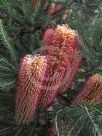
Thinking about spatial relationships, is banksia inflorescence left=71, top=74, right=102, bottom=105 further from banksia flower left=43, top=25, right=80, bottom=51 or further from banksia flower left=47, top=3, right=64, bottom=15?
banksia flower left=47, top=3, right=64, bottom=15

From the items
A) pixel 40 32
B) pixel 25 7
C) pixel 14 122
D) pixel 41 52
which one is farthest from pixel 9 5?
pixel 14 122

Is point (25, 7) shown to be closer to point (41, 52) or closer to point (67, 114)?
point (41, 52)

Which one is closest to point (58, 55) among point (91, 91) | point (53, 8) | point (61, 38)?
point (61, 38)

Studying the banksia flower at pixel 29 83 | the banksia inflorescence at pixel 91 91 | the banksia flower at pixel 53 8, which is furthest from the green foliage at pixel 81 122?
the banksia flower at pixel 53 8

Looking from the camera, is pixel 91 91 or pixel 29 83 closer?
pixel 29 83

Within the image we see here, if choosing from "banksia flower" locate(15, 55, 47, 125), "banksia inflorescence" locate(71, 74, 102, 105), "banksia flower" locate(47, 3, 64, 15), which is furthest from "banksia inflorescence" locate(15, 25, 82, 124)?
"banksia flower" locate(47, 3, 64, 15)

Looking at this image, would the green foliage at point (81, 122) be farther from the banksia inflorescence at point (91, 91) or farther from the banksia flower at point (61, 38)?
the banksia flower at point (61, 38)

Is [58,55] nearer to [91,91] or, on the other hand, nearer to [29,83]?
[29,83]
